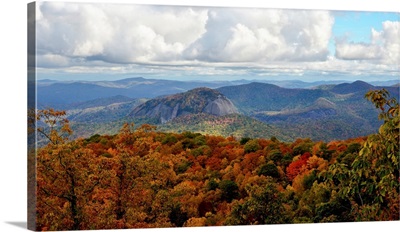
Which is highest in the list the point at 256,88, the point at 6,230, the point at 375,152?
the point at 256,88

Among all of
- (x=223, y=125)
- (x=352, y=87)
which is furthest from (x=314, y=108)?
(x=223, y=125)

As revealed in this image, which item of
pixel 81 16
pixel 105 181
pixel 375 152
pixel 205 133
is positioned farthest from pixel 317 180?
pixel 81 16

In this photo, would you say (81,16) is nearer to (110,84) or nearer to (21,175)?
(110,84)

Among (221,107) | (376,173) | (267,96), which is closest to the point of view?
(376,173)

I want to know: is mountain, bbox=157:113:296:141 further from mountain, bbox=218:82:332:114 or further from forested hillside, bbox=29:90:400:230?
mountain, bbox=218:82:332:114

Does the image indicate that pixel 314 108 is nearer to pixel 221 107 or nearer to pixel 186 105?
pixel 221 107

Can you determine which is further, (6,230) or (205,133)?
(205,133)
